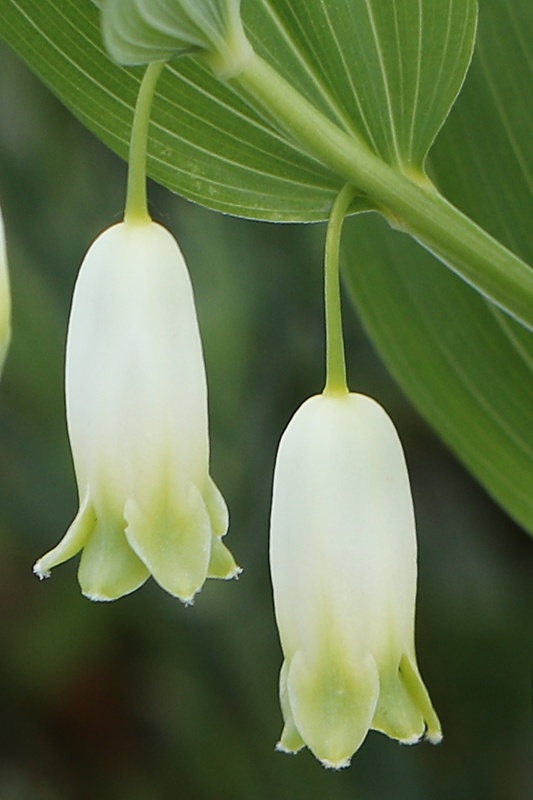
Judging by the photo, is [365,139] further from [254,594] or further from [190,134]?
[254,594]

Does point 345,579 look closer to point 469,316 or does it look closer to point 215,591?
point 469,316

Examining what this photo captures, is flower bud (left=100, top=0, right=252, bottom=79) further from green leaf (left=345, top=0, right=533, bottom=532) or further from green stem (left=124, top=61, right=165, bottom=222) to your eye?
green leaf (left=345, top=0, right=533, bottom=532)

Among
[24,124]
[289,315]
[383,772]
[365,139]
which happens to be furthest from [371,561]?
[24,124]

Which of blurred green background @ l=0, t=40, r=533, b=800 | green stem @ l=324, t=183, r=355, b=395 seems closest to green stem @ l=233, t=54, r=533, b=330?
green stem @ l=324, t=183, r=355, b=395

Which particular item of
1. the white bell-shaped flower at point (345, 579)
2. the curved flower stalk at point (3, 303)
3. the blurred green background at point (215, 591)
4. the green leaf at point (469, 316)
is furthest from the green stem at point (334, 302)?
the blurred green background at point (215, 591)

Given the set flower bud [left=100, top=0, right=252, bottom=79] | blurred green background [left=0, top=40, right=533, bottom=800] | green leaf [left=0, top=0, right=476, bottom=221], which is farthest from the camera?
blurred green background [left=0, top=40, right=533, bottom=800]

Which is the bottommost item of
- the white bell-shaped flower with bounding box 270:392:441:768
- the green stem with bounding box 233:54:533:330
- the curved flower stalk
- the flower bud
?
the white bell-shaped flower with bounding box 270:392:441:768

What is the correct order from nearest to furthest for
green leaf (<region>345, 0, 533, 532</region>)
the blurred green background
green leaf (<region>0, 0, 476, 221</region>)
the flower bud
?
the flower bud
green leaf (<region>0, 0, 476, 221</region>)
green leaf (<region>345, 0, 533, 532</region>)
the blurred green background
